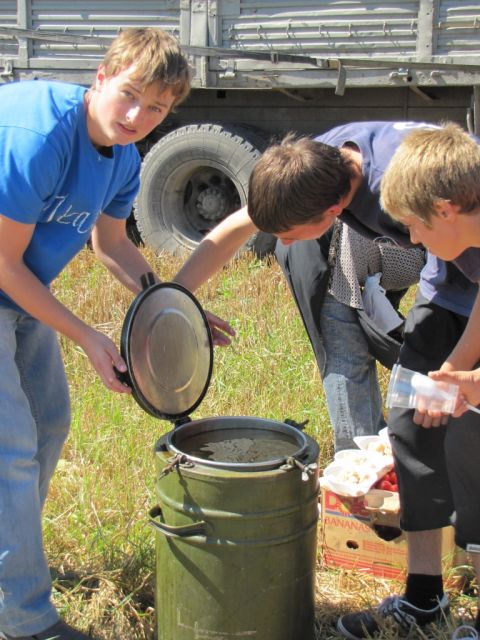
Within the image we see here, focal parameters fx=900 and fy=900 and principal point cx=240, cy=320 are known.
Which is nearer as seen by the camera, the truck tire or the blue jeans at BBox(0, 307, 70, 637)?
the blue jeans at BBox(0, 307, 70, 637)

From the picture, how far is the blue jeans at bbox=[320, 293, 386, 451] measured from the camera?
3879 millimetres

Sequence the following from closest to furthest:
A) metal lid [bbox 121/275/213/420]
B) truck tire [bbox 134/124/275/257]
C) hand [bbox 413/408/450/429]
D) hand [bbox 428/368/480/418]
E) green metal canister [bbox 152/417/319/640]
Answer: hand [bbox 428/368/480/418], green metal canister [bbox 152/417/319/640], hand [bbox 413/408/450/429], metal lid [bbox 121/275/213/420], truck tire [bbox 134/124/275/257]

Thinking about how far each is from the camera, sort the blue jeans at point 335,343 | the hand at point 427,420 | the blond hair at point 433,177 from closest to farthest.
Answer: the blond hair at point 433,177 → the hand at point 427,420 → the blue jeans at point 335,343

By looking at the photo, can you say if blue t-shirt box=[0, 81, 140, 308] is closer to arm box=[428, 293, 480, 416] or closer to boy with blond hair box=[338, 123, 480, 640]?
boy with blond hair box=[338, 123, 480, 640]

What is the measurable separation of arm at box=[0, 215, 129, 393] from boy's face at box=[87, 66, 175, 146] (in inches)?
15.5

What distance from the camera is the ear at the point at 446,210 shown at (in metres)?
2.40

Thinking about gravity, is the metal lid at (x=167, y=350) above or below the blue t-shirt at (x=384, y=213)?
below

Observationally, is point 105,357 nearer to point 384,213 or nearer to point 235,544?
point 235,544

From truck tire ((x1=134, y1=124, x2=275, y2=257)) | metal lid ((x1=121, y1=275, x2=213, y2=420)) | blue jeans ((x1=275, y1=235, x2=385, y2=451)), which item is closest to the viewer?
metal lid ((x1=121, y1=275, x2=213, y2=420))

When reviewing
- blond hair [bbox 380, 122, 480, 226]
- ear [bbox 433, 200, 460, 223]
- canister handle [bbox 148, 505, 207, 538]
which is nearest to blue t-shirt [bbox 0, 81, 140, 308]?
canister handle [bbox 148, 505, 207, 538]

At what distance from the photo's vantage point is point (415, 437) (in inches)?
118

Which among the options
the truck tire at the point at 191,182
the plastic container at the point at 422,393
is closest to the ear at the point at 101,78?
the plastic container at the point at 422,393

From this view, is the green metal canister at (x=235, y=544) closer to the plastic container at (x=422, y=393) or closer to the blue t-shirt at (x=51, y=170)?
the plastic container at (x=422, y=393)

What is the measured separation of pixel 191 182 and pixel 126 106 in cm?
585
